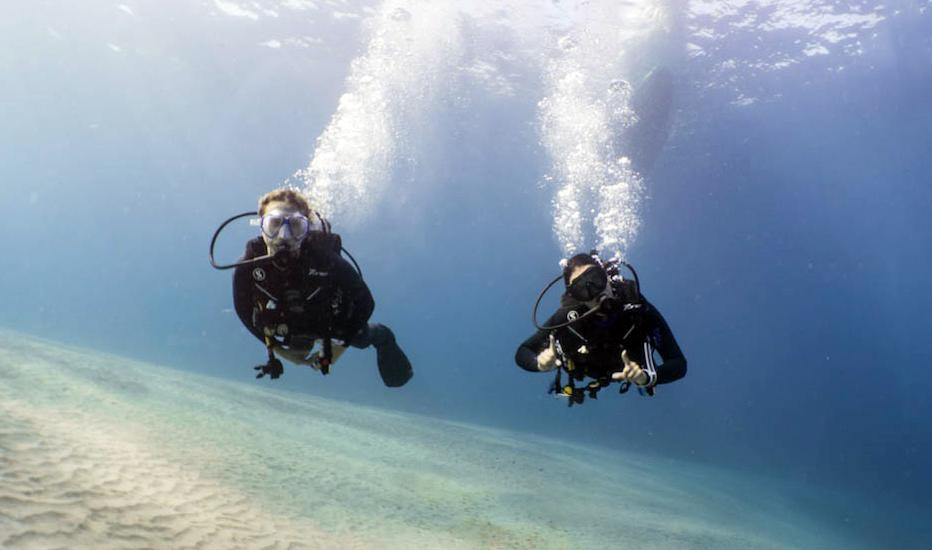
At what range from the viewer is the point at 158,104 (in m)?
50.4

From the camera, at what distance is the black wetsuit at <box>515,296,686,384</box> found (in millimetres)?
4430

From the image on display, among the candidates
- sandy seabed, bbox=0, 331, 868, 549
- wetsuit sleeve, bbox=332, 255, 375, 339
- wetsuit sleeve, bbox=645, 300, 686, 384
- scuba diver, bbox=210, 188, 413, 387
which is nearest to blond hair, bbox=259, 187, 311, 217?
scuba diver, bbox=210, 188, 413, 387

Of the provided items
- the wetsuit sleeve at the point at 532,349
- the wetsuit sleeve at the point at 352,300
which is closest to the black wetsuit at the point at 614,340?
the wetsuit sleeve at the point at 532,349

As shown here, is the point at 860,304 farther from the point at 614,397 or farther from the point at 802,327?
the point at 614,397

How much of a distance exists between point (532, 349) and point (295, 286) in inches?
88.4

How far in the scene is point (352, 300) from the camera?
5035 mm

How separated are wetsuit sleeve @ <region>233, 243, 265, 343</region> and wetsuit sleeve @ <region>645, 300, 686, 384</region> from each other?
338 cm

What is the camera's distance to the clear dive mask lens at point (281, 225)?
4500 mm

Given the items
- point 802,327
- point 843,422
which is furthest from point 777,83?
point 802,327

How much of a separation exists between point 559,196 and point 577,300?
5809 cm

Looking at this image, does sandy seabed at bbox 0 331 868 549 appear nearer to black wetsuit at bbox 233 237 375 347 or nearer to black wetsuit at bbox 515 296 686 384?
black wetsuit at bbox 233 237 375 347

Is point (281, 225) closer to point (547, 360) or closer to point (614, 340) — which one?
point (547, 360)

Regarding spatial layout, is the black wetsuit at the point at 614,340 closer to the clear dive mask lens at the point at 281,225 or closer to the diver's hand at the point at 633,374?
the diver's hand at the point at 633,374

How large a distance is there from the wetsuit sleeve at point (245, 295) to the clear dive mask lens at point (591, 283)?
2815 millimetres
